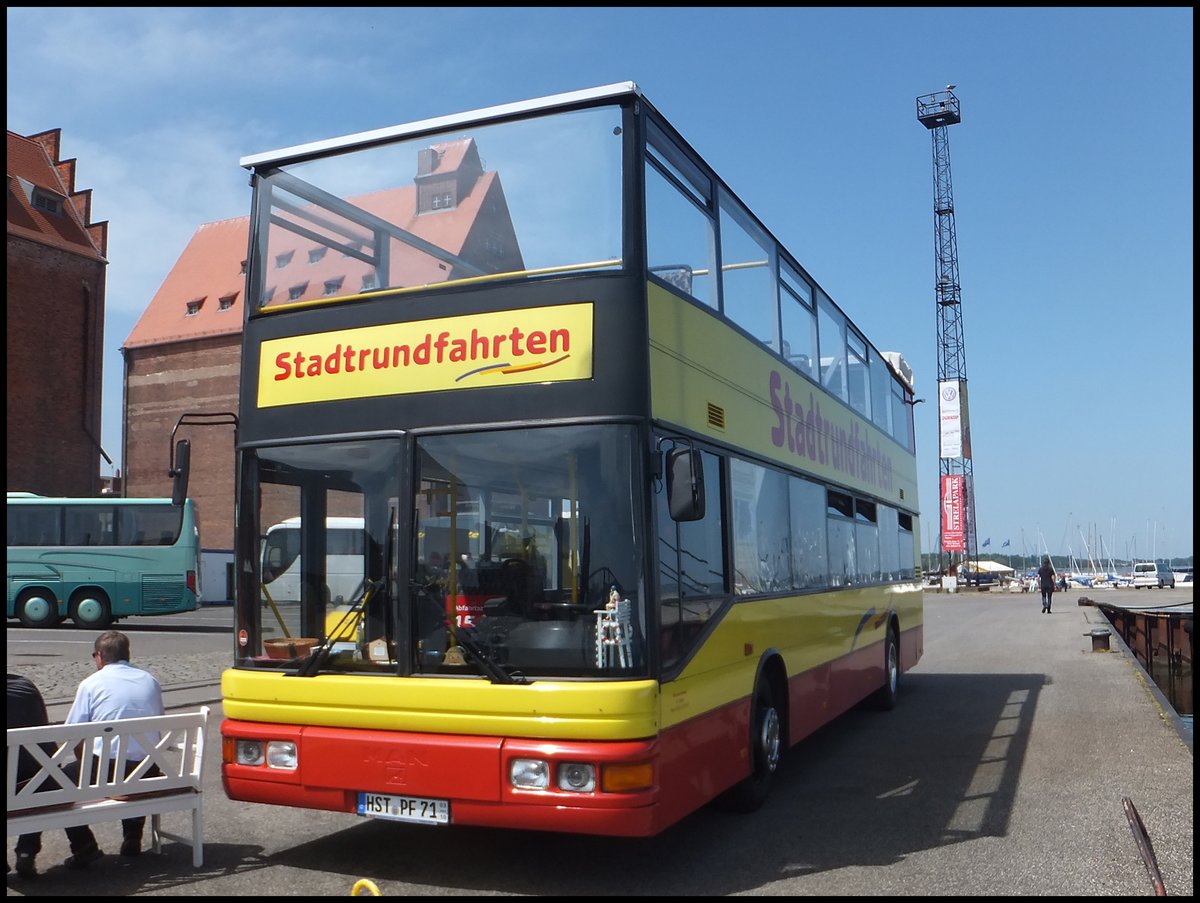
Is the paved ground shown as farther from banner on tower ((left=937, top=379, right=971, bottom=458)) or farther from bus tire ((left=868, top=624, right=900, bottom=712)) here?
banner on tower ((left=937, top=379, right=971, bottom=458))

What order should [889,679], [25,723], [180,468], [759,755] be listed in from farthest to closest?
[889,679], [759,755], [180,468], [25,723]

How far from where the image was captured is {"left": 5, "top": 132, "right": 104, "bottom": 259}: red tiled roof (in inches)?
1902

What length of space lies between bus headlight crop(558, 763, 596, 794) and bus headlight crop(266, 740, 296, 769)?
5.25 feet

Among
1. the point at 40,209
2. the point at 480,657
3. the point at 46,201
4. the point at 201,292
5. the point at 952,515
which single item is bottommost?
the point at 480,657

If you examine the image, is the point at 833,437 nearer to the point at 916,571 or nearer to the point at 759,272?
the point at 759,272

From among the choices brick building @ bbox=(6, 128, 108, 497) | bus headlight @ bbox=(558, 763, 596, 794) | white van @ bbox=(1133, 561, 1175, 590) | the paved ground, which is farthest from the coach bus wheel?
white van @ bbox=(1133, 561, 1175, 590)

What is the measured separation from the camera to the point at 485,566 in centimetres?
627

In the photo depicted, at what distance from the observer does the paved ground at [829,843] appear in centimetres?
604

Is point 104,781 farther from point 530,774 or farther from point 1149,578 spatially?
point 1149,578

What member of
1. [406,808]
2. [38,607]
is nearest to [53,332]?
[38,607]

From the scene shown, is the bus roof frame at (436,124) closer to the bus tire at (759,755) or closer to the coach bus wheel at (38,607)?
the bus tire at (759,755)

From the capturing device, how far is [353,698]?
622 centimetres

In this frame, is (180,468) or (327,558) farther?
(180,468)

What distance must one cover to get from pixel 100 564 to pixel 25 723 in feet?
78.6
